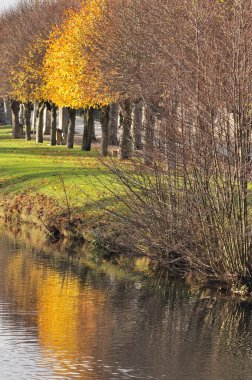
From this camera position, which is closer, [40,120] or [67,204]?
[67,204]

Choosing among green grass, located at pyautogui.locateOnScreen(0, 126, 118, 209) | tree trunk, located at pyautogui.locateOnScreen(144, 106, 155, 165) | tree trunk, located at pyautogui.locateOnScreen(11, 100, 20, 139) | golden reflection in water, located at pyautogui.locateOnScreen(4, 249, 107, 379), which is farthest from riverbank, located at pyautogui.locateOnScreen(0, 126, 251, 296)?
tree trunk, located at pyautogui.locateOnScreen(11, 100, 20, 139)

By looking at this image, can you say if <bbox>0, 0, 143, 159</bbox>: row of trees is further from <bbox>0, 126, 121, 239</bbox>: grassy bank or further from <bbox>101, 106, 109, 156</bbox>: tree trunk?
<bbox>0, 126, 121, 239</bbox>: grassy bank

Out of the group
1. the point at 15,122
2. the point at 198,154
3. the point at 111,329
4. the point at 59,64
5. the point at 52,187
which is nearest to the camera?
the point at 111,329

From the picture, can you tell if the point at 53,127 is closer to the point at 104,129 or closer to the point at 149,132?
the point at 104,129

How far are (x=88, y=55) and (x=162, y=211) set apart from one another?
24.8m

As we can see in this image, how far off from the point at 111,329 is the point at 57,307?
2300 mm

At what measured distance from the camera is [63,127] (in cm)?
8094

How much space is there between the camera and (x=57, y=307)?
21750 mm

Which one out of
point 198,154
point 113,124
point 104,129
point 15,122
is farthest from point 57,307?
point 15,122

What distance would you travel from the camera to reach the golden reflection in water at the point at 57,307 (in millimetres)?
17703

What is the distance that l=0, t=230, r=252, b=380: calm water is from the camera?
55.2ft

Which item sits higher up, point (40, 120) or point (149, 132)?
point (149, 132)

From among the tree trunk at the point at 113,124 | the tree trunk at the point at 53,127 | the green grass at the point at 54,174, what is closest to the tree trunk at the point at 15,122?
the tree trunk at the point at 53,127

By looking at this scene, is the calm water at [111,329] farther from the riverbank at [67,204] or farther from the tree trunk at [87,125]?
the tree trunk at [87,125]
